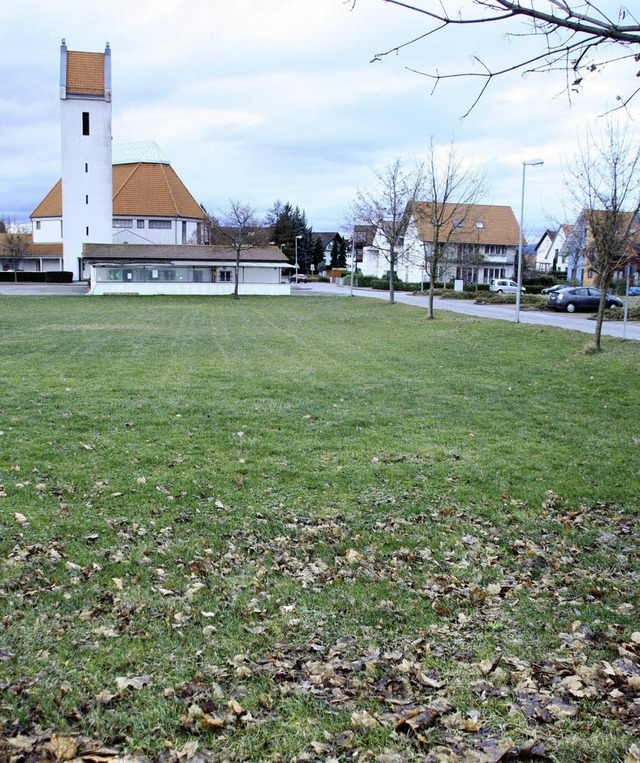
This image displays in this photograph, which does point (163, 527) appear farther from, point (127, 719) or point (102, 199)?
point (102, 199)

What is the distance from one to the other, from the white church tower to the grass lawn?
58098 millimetres

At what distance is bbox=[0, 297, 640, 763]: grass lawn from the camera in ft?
11.8

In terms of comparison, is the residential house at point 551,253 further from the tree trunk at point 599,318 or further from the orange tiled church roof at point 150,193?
the tree trunk at point 599,318

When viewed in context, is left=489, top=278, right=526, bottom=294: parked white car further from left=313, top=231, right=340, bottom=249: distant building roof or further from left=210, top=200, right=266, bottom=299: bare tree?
left=313, top=231, right=340, bottom=249: distant building roof

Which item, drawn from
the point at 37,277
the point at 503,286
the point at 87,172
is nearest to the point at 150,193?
the point at 87,172

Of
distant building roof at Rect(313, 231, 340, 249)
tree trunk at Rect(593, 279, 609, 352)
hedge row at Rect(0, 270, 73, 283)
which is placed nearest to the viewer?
tree trunk at Rect(593, 279, 609, 352)

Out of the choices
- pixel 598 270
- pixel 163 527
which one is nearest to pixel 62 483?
pixel 163 527

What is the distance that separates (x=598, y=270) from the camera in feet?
62.1

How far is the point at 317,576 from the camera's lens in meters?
5.48

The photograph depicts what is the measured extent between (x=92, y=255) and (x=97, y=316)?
25.6 m

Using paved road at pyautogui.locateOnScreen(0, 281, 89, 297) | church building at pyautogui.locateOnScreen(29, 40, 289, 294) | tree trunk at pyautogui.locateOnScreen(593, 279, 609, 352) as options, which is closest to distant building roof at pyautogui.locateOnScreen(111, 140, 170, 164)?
church building at pyautogui.locateOnScreen(29, 40, 289, 294)

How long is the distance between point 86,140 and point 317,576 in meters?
67.2

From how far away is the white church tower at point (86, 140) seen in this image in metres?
63.6

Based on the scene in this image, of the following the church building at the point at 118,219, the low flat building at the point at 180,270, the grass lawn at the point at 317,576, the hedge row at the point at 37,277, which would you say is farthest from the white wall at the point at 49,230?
the grass lawn at the point at 317,576
